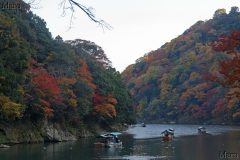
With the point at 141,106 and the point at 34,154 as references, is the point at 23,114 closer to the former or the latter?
the point at 34,154

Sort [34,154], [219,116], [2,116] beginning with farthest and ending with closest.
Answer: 1. [219,116]
2. [2,116]
3. [34,154]

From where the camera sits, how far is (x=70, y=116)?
55406 millimetres

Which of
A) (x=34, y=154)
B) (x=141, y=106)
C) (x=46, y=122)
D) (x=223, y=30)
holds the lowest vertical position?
(x=34, y=154)

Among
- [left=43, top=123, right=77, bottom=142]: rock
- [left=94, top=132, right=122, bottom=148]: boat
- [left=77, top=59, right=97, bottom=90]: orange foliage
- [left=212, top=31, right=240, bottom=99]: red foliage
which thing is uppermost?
[left=77, top=59, right=97, bottom=90]: orange foliage

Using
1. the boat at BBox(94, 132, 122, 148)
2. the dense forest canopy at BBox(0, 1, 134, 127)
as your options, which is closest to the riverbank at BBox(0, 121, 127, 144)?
the dense forest canopy at BBox(0, 1, 134, 127)

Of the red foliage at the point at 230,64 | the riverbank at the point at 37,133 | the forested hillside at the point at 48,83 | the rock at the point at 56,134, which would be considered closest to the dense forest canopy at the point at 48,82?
the forested hillside at the point at 48,83

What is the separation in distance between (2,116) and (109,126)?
102 ft

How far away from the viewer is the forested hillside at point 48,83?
44.2m

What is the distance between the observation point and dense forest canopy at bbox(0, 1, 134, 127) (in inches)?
1741

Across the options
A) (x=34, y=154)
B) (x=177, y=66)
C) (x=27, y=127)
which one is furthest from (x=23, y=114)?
(x=177, y=66)

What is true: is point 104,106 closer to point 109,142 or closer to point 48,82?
point 48,82

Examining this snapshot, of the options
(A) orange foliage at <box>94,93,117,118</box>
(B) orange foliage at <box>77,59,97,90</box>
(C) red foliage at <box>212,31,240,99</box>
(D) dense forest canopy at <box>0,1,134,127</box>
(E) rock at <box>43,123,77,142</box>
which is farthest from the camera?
(A) orange foliage at <box>94,93,117,118</box>

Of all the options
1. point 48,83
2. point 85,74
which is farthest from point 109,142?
point 85,74

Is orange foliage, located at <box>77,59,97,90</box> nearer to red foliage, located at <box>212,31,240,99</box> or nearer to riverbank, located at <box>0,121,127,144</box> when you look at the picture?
riverbank, located at <box>0,121,127,144</box>
